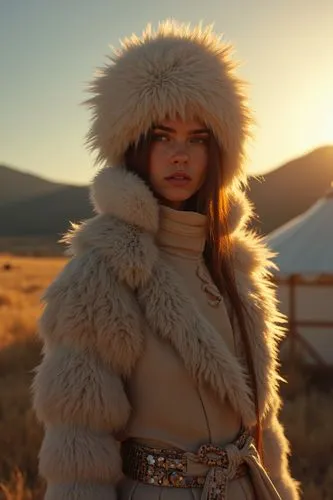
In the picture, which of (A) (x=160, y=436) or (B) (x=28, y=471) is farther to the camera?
(B) (x=28, y=471)

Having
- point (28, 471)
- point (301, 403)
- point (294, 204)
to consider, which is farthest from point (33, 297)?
point (294, 204)

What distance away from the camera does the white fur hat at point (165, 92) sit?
1.79 metres

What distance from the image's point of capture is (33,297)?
63.1ft

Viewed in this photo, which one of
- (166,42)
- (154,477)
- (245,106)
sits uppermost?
(166,42)

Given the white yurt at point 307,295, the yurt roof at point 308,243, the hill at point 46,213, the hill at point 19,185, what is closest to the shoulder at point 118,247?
the yurt roof at point 308,243

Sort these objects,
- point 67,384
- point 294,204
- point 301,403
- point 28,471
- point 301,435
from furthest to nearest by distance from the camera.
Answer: point 294,204 → point 301,403 → point 301,435 → point 28,471 → point 67,384

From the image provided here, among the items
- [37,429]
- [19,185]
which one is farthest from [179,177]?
[19,185]

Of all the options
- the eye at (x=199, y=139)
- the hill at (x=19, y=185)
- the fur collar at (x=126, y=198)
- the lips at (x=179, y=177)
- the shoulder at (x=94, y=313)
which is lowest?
the shoulder at (x=94, y=313)

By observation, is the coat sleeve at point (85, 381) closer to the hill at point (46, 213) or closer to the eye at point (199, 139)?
the eye at point (199, 139)

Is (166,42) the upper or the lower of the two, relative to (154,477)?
upper

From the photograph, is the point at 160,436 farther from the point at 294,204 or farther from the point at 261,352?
the point at 294,204

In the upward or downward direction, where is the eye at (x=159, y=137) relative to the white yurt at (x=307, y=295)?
upward

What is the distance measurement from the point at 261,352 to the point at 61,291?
0.57 meters

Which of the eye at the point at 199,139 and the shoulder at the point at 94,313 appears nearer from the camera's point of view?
the shoulder at the point at 94,313
